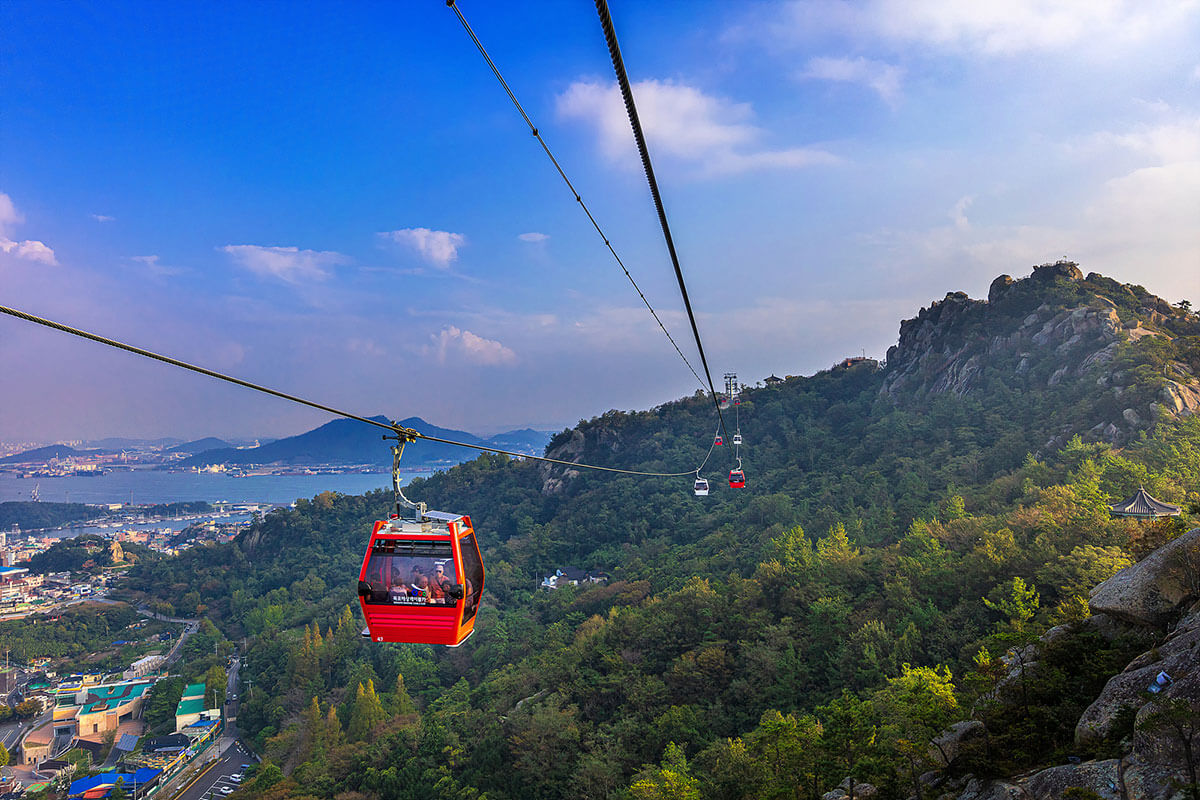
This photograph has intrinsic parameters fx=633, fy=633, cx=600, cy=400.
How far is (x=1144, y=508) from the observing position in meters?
21.8

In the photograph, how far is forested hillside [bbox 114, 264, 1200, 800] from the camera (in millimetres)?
14859

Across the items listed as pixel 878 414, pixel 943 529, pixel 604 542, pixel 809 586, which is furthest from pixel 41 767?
pixel 878 414

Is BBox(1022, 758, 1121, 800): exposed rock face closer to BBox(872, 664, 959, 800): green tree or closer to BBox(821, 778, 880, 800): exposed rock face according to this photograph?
BBox(872, 664, 959, 800): green tree

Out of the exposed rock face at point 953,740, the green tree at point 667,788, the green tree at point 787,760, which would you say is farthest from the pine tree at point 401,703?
the exposed rock face at point 953,740

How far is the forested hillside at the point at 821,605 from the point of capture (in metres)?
14.9

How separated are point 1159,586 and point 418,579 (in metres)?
11.6

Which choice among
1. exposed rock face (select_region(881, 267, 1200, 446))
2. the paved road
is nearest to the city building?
the paved road

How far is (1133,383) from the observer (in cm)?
3512

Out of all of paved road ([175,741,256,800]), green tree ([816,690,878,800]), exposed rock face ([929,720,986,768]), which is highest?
exposed rock face ([929,720,986,768])

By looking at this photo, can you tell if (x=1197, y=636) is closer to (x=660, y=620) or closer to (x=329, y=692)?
(x=660, y=620)

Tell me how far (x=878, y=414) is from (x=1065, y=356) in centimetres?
1773

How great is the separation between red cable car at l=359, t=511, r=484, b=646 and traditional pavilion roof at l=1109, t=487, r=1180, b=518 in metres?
24.7

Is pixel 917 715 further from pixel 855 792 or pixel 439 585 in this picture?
pixel 439 585

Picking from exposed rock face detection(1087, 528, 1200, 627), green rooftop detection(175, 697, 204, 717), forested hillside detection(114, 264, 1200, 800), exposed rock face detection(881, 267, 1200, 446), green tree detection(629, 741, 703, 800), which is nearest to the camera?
exposed rock face detection(1087, 528, 1200, 627)
